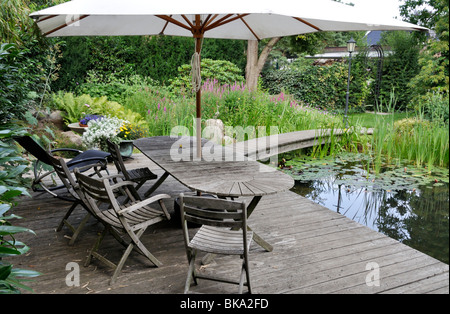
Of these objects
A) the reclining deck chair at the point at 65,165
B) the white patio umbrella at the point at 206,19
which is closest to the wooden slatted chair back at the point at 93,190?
the reclining deck chair at the point at 65,165

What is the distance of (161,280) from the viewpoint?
2.85m

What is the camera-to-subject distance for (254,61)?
48.1 ft

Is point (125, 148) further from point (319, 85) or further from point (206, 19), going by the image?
point (319, 85)

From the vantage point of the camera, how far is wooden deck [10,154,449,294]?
2.75m

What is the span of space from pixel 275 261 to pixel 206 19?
2.39m

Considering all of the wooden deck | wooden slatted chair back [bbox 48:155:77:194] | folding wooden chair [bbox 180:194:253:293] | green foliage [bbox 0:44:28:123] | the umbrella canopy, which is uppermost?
the umbrella canopy

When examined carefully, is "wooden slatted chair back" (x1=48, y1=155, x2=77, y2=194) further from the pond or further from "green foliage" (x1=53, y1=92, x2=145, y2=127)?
"green foliage" (x1=53, y1=92, x2=145, y2=127)

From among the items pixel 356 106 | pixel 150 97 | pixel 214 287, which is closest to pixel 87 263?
pixel 214 287

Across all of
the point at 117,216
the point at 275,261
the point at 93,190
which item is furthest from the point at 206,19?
the point at 275,261

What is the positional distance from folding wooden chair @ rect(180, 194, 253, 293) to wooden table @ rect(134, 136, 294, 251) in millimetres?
252

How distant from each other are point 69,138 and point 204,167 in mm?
4924

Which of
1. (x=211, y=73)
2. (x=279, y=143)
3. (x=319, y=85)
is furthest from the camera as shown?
(x=319, y=85)

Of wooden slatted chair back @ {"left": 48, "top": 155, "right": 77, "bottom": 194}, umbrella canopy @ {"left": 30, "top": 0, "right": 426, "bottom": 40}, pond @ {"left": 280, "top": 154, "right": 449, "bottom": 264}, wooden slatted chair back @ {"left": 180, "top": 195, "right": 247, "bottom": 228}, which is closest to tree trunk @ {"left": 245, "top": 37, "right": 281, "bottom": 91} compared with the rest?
pond @ {"left": 280, "top": 154, "right": 449, "bottom": 264}
